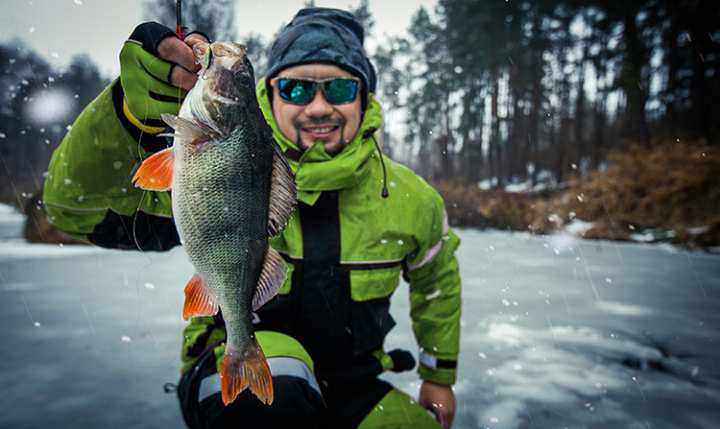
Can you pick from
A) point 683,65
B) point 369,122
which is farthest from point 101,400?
point 683,65

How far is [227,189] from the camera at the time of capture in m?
1.18

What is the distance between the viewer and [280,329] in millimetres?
2258

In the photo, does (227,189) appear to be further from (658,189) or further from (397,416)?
(658,189)

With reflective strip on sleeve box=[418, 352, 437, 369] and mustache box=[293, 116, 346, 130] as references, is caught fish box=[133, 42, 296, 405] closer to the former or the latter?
mustache box=[293, 116, 346, 130]

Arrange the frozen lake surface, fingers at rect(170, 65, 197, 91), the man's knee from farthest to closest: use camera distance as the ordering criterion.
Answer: the frozen lake surface → the man's knee → fingers at rect(170, 65, 197, 91)

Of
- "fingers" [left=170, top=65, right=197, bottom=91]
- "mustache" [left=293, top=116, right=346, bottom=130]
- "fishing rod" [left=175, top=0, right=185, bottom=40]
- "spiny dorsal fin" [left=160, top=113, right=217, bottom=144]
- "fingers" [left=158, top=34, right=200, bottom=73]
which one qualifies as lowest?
"spiny dorsal fin" [left=160, top=113, right=217, bottom=144]

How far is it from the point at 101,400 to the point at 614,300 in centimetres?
571

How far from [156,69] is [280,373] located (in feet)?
4.18

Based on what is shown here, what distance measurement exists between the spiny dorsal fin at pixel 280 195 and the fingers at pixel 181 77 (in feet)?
1.25

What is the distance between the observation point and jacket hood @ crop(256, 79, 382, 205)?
2.27 m

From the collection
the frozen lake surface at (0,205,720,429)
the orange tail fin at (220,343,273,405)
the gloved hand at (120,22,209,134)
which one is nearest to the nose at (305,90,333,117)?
the gloved hand at (120,22,209,134)

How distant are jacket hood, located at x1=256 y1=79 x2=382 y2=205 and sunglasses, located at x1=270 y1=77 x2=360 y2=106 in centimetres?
16

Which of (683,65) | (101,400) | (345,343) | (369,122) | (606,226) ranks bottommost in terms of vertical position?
(606,226)

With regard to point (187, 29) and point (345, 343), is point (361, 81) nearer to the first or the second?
point (187, 29)
